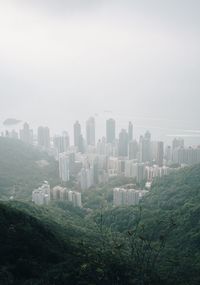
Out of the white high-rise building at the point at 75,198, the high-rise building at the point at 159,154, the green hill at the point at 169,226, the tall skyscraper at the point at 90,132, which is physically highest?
the tall skyscraper at the point at 90,132

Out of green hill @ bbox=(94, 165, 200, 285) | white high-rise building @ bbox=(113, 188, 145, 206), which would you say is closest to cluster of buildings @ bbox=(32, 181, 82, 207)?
white high-rise building @ bbox=(113, 188, 145, 206)

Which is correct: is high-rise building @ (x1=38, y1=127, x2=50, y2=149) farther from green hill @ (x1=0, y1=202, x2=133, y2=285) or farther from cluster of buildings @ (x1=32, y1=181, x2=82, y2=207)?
green hill @ (x1=0, y1=202, x2=133, y2=285)

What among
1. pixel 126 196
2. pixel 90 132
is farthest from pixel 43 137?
pixel 126 196

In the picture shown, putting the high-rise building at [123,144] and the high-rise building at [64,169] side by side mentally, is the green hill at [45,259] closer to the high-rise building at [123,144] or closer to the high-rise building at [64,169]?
the high-rise building at [64,169]

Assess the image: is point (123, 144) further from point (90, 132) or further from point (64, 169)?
point (64, 169)

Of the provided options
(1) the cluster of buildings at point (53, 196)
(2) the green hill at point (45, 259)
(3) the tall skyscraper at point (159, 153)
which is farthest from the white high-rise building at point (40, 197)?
(3) the tall skyscraper at point (159, 153)
